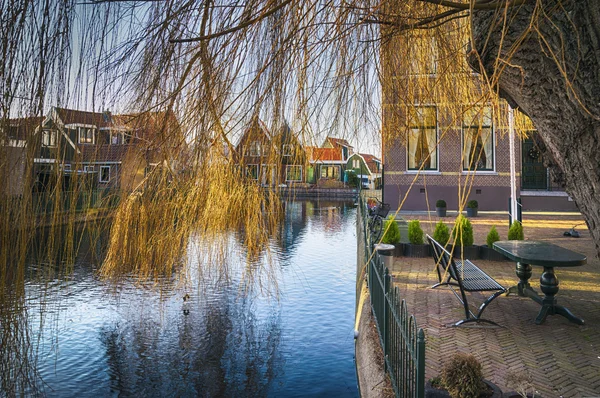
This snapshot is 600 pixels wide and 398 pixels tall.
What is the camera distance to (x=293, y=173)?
2633 mm

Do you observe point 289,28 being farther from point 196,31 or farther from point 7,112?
point 7,112

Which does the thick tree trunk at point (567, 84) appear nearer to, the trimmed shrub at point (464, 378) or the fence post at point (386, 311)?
the trimmed shrub at point (464, 378)

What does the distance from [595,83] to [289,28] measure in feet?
3.66

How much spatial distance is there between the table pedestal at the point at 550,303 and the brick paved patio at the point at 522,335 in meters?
0.08

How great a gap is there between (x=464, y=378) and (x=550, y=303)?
11.1ft

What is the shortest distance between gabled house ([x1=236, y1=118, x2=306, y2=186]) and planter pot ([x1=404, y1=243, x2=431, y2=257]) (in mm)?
8713

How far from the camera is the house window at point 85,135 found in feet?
5.71

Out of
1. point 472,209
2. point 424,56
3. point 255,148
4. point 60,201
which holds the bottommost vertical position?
point 472,209

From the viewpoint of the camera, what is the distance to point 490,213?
760 inches

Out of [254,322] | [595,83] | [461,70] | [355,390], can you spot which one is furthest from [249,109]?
[254,322]

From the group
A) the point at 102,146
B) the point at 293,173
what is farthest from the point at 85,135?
the point at 293,173

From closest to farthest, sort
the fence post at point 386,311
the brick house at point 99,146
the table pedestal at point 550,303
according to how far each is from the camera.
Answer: the brick house at point 99,146 → the fence post at point 386,311 → the table pedestal at point 550,303

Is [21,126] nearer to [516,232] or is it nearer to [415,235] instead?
[516,232]

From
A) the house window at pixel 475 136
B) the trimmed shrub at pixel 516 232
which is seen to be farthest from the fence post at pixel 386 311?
the trimmed shrub at pixel 516 232
